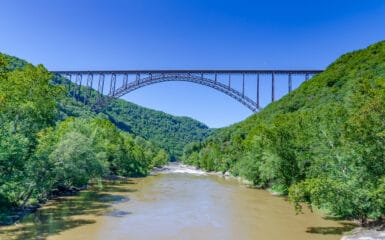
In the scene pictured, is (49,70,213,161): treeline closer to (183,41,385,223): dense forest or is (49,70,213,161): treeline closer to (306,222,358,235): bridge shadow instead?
(183,41,385,223): dense forest

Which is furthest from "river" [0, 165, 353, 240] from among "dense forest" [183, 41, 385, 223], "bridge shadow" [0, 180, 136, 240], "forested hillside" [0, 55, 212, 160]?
"forested hillside" [0, 55, 212, 160]

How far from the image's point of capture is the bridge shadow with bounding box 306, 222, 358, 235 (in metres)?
13.8

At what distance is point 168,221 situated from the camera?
16672 millimetres

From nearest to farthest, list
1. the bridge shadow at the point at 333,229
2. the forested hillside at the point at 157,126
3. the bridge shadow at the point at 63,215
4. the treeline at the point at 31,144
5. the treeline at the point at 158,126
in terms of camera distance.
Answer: the bridge shadow at the point at 63,215
the bridge shadow at the point at 333,229
the treeline at the point at 31,144
the forested hillside at the point at 157,126
the treeline at the point at 158,126

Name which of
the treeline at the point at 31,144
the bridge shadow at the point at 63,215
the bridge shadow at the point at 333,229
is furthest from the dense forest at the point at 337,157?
the treeline at the point at 31,144

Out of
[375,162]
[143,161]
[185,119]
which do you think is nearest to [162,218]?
[375,162]

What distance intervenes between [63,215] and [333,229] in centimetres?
1247

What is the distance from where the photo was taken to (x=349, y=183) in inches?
499

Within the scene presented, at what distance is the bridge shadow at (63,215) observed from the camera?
13.2 metres

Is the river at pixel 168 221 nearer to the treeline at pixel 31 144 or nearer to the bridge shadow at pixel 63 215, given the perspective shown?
the bridge shadow at pixel 63 215

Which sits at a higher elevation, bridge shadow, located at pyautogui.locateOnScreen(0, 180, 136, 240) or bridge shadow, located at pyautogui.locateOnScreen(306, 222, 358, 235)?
bridge shadow, located at pyautogui.locateOnScreen(306, 222, 358, 235)

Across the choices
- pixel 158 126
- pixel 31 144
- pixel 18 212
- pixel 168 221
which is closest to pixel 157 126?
pixel 158 126

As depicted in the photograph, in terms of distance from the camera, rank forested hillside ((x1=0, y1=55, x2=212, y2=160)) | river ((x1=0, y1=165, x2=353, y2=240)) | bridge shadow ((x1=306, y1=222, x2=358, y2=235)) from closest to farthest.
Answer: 1. river ((x1=0, y1=165, x2=353, y2=240))
2. bridge shadow ((x1=306, y1=222, x2=358, y2=235))
3. forested hillside ((x1=0, y1=55, x2=212, y2=160))

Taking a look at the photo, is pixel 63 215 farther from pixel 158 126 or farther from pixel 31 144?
pixel 158 126
